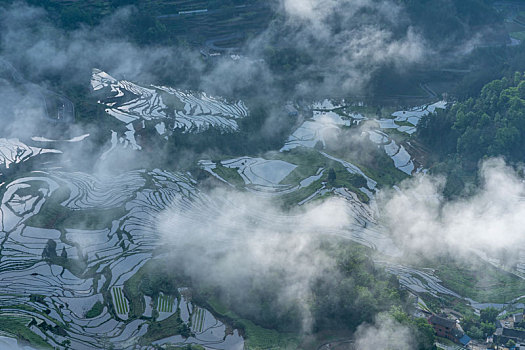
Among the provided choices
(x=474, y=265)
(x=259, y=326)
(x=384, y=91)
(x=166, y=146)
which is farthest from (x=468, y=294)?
(x=384, y=91)

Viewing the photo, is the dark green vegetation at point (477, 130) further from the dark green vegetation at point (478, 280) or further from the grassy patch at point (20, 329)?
the grassy patch at point (20, 329)

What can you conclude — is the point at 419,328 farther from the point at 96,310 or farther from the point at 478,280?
the point at 96,310

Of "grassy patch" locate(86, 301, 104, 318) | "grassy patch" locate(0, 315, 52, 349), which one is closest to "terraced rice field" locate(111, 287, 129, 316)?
"grassy patch" locate(86, 301, 104, 318)

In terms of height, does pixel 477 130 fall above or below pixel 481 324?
above

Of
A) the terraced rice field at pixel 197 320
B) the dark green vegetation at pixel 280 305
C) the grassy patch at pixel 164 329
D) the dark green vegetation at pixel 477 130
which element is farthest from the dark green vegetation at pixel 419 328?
the dark green vegetation at pixel 477 130

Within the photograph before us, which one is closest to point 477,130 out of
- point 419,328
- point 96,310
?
point 419,328

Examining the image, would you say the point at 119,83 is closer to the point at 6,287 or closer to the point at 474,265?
the point at 6,287

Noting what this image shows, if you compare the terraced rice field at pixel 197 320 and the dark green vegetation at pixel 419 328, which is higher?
the dark green vegetation at pixel 419 328

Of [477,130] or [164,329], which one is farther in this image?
[477,130]
